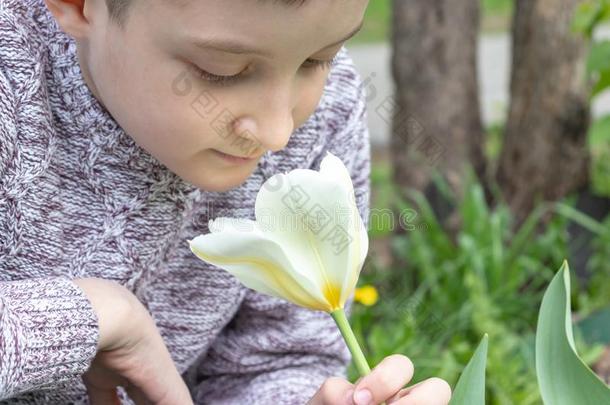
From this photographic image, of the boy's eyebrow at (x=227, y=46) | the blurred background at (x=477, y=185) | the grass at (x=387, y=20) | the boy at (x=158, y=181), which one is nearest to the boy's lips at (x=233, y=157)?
the boy at (x=158, y=181)

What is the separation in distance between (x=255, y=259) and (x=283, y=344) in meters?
0.57

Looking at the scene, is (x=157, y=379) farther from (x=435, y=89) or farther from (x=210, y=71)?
(x=435, y=89)

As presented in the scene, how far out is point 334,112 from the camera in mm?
1382

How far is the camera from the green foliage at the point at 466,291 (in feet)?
6.96

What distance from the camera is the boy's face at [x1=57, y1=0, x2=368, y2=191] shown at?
36.7 inches

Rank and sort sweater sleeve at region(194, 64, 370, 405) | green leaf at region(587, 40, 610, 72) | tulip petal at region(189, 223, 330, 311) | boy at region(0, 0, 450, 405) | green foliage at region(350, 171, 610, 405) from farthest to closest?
green foliage at region(350, 171, 610, 405), green leaf at region(587, 40, 610, 72), sweater sleeve at region(194, 64, 370, 405), boy at region(0, 0, 450, 405), tulip petal at region(189, 223, 330, 311)

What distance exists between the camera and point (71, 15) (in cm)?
105

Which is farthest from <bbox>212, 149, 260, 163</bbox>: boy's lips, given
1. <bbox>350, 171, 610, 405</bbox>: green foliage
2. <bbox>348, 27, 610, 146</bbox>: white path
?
<bbox>348, 27, 610, 146</bbox>: white path

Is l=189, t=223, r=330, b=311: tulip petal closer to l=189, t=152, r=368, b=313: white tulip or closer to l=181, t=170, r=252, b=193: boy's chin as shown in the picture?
l=189, t=152, r=368, b=313: white tulip

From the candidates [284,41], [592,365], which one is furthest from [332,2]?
[592,365]

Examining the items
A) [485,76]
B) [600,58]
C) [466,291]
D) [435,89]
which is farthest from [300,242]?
[485,76]

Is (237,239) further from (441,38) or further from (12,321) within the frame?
(441,38)

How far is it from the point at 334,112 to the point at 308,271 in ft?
1.73

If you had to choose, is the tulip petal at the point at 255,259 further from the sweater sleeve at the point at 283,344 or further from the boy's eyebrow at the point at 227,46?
the sweater sleeve at the point at 283,344
